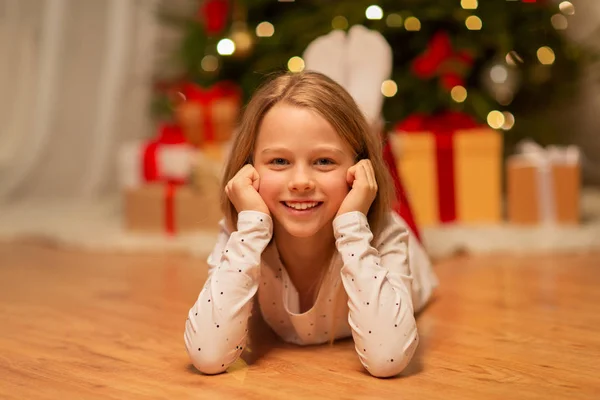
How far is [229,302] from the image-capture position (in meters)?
1.38

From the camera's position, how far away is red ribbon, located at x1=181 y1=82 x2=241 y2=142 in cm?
295

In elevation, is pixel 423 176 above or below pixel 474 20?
below

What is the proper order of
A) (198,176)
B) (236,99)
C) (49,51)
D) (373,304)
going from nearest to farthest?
(373,304) → (198,176) → (236,99) → (49,51)

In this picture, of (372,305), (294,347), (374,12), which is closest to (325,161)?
(372,305)

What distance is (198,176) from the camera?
8.91 ft

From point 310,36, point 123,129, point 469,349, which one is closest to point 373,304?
point 469,349

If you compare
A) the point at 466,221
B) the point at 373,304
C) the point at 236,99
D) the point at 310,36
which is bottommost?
the point at 466,221

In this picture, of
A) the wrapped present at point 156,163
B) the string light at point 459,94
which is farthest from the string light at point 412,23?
the wrapped present at point 156,163

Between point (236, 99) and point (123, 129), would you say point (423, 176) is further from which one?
point (123, 129)

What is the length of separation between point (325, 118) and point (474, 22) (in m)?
1.62

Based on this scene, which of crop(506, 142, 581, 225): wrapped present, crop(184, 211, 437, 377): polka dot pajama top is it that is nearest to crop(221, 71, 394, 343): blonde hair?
crop(184, 211, 437, 377): polka dot pajama top

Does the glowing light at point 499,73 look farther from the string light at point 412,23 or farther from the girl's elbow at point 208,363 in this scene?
the girl's elbow at point 208,363

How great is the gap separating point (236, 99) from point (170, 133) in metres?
0.28

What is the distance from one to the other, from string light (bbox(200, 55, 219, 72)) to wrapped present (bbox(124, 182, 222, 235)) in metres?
0.66
